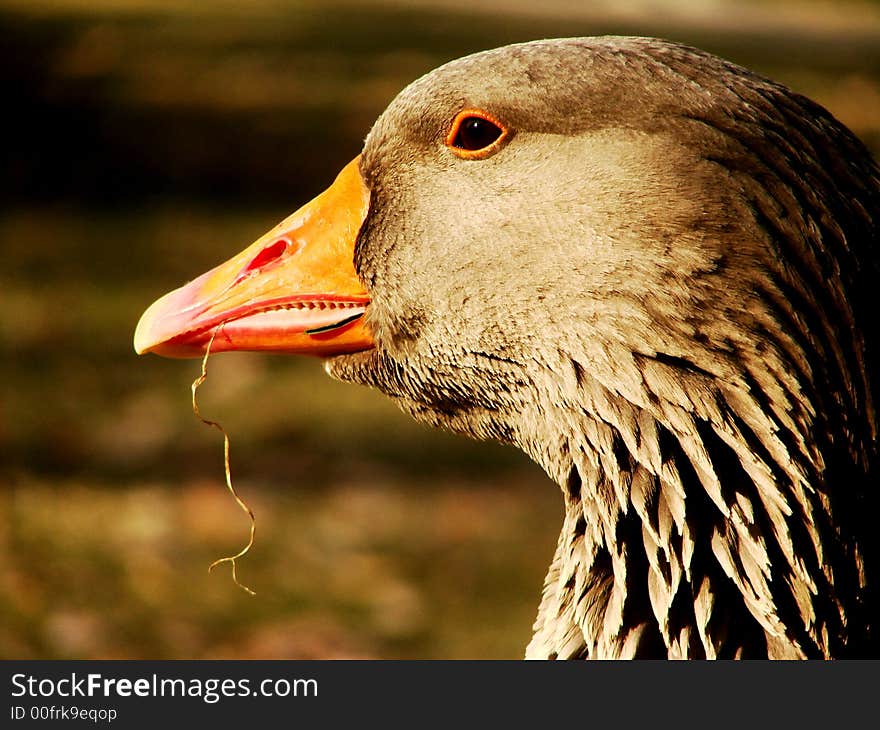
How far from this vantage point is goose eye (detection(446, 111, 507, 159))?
9.47 feet

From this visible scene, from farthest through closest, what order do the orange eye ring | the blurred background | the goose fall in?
the blurred background → the orange eye ring → the goose

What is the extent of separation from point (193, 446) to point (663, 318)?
495cm

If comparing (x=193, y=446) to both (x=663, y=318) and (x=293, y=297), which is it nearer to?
(x=293, y=297)

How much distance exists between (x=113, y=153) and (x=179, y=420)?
5.10 meters

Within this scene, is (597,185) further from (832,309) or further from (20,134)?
(20,134)

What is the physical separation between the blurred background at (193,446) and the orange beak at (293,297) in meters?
2.86

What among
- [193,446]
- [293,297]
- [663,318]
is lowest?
[663,318]

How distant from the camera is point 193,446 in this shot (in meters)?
7.20

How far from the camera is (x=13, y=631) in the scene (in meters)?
5.77

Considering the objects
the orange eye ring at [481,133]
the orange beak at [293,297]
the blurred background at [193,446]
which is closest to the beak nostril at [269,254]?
the orange beak at [293,297]

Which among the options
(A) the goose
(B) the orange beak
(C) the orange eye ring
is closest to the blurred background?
(B) the orange beak

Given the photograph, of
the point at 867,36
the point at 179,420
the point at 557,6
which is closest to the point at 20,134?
the point at 179,420

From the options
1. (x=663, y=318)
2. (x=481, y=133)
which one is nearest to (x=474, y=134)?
(x=481, y=133)

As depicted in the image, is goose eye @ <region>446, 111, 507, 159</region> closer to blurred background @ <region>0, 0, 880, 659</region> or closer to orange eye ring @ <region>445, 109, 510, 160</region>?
orange eye ring @ <region>445, 109, 510, 160</region>
